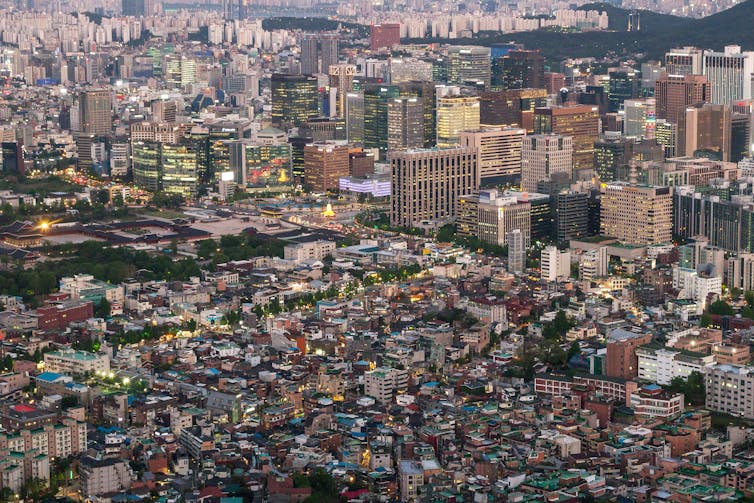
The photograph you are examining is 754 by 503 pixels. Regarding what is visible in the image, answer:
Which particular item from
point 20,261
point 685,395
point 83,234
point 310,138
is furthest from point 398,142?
point 685,395

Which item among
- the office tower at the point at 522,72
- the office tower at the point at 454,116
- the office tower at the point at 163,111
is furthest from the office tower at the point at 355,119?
the office tower at the point at 522,72

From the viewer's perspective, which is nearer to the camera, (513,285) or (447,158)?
(513,285)

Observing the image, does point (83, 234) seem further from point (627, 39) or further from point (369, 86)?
point (627, 39)

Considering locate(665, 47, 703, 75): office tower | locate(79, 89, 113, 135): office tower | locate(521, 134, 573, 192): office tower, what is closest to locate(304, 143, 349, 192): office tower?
locate(521, 134, 573, 192): office tower

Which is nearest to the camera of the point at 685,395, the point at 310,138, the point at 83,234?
the point at 685,395

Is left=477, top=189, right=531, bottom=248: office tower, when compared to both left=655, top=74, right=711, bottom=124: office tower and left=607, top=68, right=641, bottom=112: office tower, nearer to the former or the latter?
left=655, top=74, right=711, bottom=124: office tower

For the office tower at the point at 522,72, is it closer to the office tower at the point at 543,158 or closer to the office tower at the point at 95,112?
the office tower at the point at 95,112
